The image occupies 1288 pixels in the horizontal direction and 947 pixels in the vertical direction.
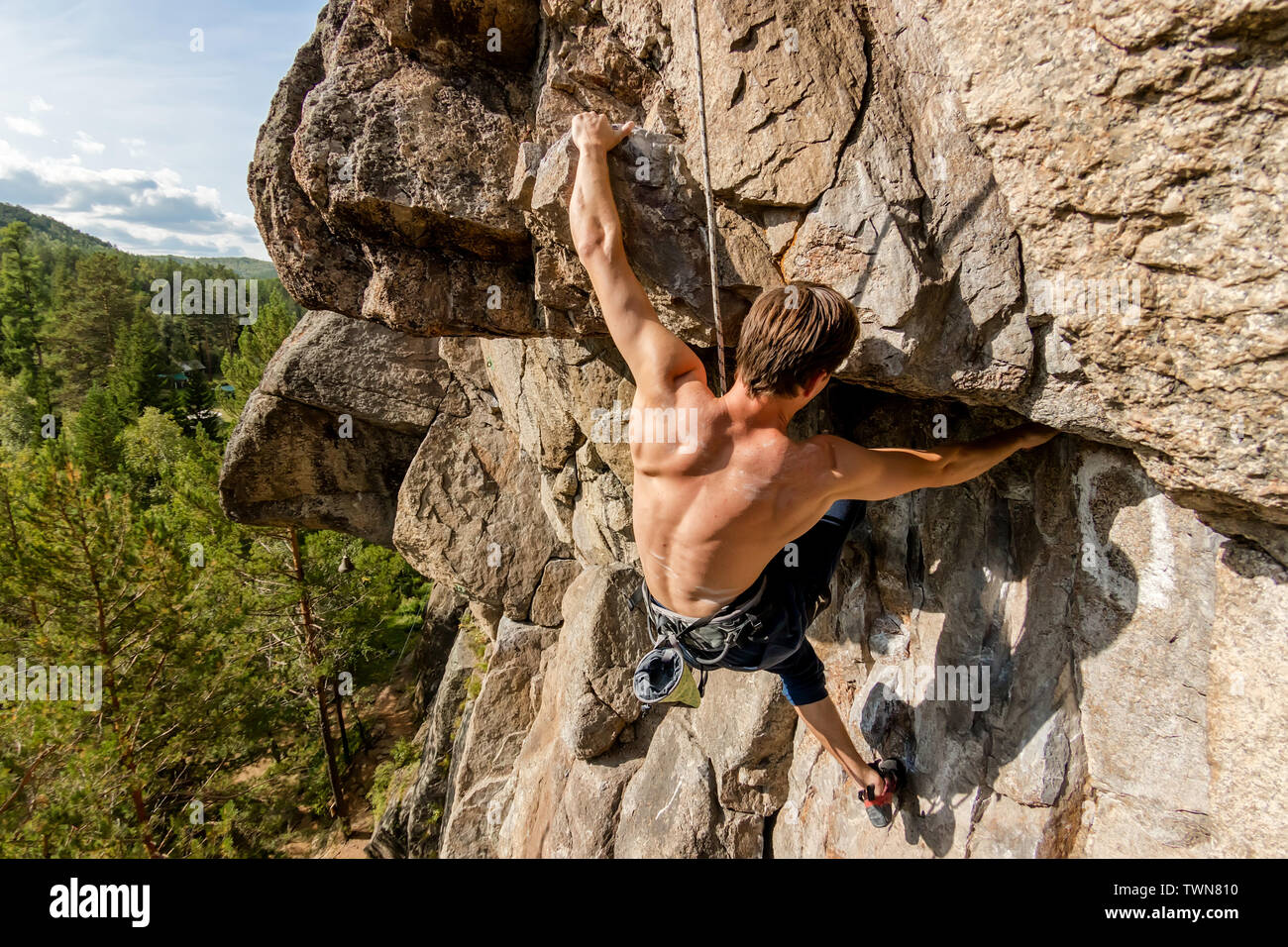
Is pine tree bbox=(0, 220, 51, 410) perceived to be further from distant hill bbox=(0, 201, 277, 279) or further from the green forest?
distant hill bbox=(0, 201, 277, 279)

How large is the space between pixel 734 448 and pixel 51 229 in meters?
192

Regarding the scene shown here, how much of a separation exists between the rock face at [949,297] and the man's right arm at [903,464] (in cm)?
20

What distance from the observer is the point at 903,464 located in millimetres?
2496

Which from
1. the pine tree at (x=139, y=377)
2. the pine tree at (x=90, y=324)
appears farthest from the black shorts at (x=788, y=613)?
the pine tree at (x=90, y=324)

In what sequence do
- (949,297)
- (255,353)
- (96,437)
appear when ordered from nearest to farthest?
(949,297) → (255,353) → (96,437)

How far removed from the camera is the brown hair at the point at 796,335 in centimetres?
224

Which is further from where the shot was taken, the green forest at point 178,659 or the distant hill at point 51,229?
the distant hill at point 51,229

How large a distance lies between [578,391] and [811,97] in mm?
3010

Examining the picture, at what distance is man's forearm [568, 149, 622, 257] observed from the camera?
8.68ft

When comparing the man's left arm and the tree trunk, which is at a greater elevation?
the man's left arm

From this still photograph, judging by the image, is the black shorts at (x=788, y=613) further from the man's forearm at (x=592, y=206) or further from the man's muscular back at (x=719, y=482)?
the man's forearm at (x=592, y=206)

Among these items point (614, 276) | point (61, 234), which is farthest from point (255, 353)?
point (61, 234)

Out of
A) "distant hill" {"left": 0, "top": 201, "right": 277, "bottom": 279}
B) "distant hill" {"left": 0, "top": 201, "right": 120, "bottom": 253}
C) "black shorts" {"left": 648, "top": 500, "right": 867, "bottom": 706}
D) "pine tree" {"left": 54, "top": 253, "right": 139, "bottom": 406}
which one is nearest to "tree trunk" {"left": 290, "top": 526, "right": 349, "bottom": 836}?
"black shorts" {"left": 648, "top": 500, "right": 867, "bottom": 706}

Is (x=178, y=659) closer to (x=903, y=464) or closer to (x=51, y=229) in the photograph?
(x=903, y=464)
